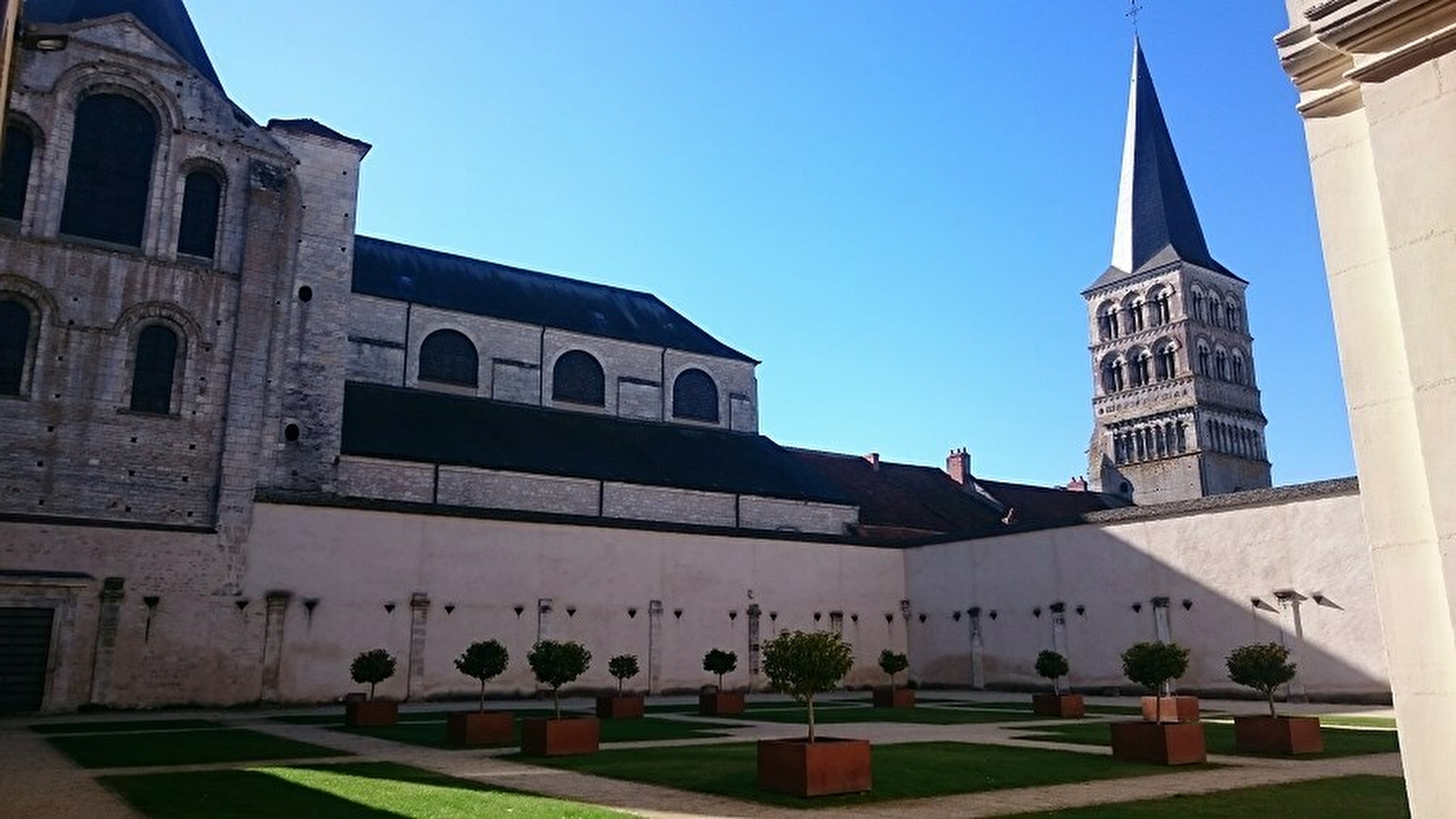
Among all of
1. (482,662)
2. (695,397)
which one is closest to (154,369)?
(482,662)

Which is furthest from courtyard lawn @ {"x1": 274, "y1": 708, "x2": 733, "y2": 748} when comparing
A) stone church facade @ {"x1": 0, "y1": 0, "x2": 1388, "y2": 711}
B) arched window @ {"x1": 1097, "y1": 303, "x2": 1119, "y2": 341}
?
arched window @ {"x1": 1097, "y1": 303, "x2": 1119, "y2": 341}

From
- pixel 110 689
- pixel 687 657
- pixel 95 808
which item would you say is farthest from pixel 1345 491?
pixel 110 689

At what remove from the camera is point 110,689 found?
24594 mm

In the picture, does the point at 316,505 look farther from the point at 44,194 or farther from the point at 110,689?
the point at 44,194

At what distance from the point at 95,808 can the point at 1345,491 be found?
90.2 feet

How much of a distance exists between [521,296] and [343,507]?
17.2 meters

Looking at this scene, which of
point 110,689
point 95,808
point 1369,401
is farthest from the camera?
point 110,689

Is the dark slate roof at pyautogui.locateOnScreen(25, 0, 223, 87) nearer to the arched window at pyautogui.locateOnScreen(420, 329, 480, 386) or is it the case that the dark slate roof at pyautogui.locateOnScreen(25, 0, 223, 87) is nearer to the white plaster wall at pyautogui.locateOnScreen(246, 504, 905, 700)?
the arched window at pyautogui.locateOnScreen(420, 329, 480, 386)

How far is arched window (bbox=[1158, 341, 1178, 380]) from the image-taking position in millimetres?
66938

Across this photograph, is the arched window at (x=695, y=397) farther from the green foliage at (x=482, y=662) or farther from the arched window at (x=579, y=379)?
the green foliage at (x=482, y=662)

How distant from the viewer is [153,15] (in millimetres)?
31453

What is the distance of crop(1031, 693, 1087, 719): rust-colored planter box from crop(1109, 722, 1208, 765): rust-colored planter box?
8.77 m

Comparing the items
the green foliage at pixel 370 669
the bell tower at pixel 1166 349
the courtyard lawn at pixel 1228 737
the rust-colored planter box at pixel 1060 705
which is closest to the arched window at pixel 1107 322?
the bell tower at pixel 1166 349

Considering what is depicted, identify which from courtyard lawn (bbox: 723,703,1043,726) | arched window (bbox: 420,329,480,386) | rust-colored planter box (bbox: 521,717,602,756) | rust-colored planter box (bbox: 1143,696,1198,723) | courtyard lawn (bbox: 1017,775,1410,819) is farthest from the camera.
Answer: arched window (bbox: 420,329,480,386)
